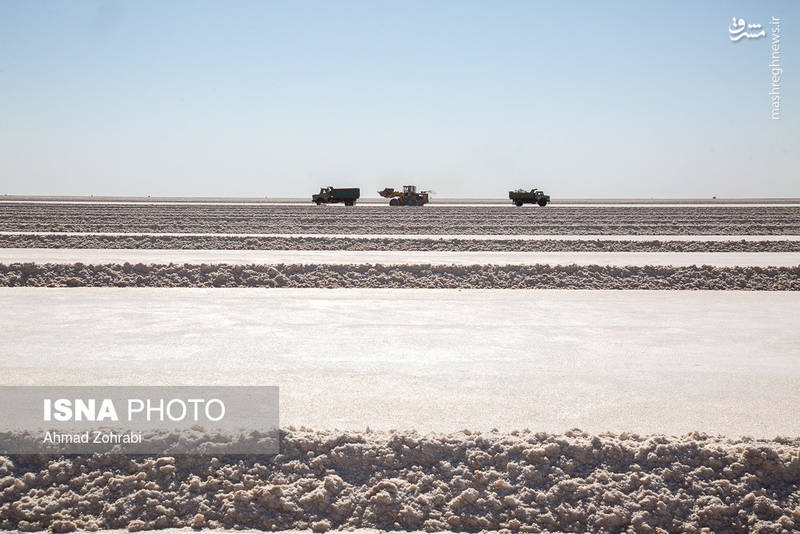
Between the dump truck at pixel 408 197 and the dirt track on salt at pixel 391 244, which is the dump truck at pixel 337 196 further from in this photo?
the dirt track on salt at pixel 391 244

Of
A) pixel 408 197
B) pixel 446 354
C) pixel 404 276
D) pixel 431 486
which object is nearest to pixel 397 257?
pixel 404 276

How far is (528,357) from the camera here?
7.98 meters

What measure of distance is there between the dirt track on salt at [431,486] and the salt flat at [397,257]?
11022 mm

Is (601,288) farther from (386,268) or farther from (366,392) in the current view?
(366,392)

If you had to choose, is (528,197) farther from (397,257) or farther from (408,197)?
(397,257)

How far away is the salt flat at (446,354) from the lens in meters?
6.07

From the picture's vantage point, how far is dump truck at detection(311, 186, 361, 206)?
5659cm

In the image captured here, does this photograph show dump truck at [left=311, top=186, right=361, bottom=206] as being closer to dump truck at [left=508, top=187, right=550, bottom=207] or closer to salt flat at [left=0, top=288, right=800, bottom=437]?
dump truck at [left=508, top=187, right=550, bottom=207]

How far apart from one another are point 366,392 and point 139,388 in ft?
6.71

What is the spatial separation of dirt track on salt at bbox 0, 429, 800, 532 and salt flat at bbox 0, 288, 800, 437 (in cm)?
66

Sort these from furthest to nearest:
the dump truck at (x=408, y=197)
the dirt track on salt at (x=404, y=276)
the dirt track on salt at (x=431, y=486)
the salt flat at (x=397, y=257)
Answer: the dump truck at (x=408, y=197), the salt flat at (x=397, y=257), the dirt track on salt at (x=404, y=276), the dirt track on salt at (x=431, y=486)

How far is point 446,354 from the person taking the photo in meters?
8.08

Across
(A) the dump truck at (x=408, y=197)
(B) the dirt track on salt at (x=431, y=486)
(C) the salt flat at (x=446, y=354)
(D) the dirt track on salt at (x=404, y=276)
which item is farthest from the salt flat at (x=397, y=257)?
(A) the dump truck at (x=408, y=197)

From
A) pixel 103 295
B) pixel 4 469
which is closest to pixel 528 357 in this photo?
pixel 4 469
